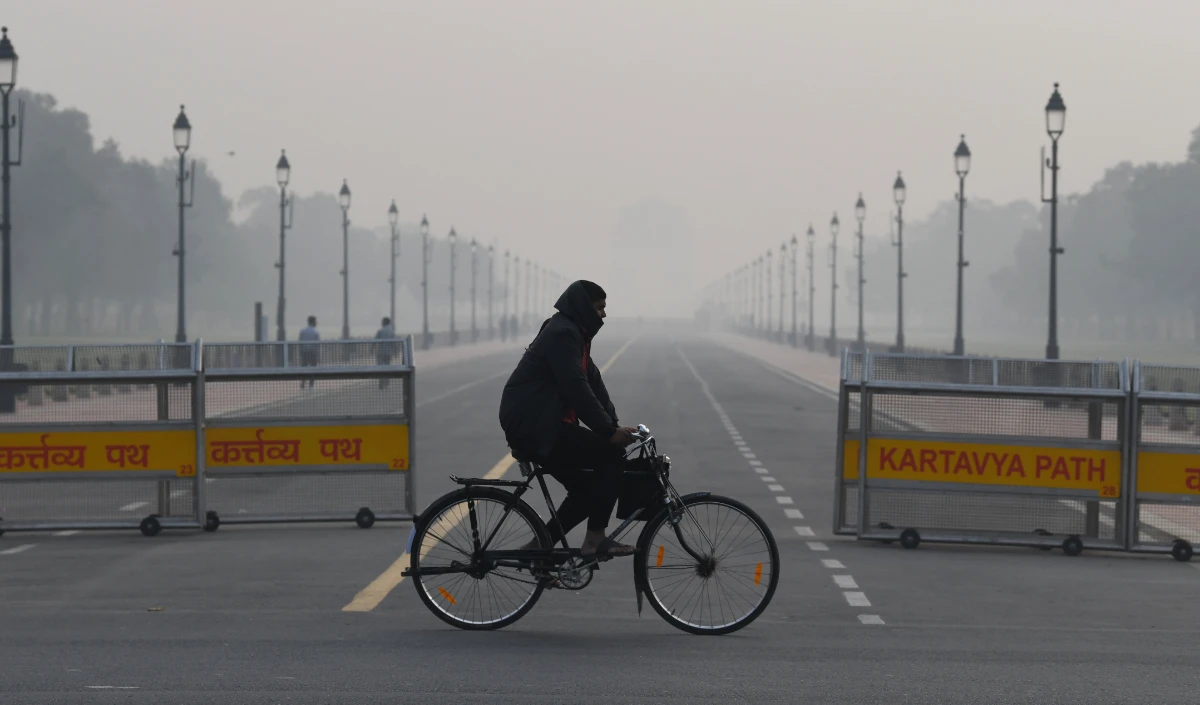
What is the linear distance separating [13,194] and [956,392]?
266 feet

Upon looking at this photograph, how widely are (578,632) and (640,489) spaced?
2.51 ft

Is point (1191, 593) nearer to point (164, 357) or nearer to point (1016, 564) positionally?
point (1016, 564)

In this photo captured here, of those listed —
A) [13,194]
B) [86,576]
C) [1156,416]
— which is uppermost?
[13,194]

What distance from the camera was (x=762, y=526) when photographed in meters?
8.63

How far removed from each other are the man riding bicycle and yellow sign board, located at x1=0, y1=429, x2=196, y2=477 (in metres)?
5.64

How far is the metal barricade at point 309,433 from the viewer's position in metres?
13.8

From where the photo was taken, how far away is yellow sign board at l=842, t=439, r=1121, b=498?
13.0 meters

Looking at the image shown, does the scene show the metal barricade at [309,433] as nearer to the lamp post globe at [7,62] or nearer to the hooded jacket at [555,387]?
the hooded jacket at [555,387]

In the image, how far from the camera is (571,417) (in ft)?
28.6

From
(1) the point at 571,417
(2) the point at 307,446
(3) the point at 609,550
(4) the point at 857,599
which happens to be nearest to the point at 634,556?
(3) the point at 609,550

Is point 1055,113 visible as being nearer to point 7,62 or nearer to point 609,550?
point 7,62

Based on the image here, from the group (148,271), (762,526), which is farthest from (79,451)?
(148,271)

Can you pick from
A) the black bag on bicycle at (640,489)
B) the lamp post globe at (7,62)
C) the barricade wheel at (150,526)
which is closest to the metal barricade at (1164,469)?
the black bag on bicycle at (640,489)

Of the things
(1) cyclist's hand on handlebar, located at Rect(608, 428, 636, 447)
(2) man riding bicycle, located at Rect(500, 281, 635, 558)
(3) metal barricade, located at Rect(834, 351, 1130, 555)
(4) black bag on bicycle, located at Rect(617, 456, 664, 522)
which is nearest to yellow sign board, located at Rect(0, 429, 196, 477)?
A: (3) metal barricade, located at Rect(834, 351, 1130, 555)
